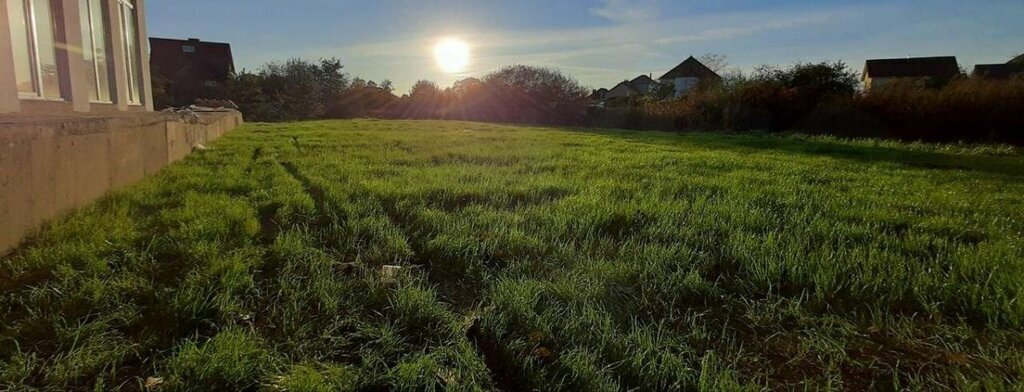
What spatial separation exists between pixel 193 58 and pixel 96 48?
35.7m

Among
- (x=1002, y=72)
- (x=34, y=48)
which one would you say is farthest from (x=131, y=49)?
(x=1002, y=72)

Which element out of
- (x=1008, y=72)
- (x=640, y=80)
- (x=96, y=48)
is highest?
(x=640, y=80)

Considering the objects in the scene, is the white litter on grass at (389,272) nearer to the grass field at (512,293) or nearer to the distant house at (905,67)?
the grass field at (512,293)

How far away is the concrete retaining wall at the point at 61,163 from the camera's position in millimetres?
2346

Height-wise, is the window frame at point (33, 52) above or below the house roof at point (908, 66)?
below

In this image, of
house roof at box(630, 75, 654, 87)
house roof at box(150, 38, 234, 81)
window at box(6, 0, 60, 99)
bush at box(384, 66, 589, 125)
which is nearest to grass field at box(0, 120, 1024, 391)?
window at box(6, 0, 60, 99)

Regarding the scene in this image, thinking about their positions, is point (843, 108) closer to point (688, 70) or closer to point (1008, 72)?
point (1008, 72)

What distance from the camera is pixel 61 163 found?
2.88 meters

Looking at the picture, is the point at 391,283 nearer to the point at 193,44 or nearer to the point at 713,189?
the point at 713,189

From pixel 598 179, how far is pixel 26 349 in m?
4.18

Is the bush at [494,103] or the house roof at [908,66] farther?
the house roof at [908,66]

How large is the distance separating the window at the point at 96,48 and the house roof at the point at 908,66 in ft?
162

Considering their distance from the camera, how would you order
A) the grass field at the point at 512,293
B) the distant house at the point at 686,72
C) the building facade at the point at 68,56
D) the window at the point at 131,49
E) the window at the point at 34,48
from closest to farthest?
the grass field at the point at 512,293
the building facade at the point at 68,56
the window at the point at 34,48
the window at the point at 131,49
the distant house at the point at 686,72

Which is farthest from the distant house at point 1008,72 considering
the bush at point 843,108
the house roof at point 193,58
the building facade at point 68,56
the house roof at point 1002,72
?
the house roof at point 193,58
